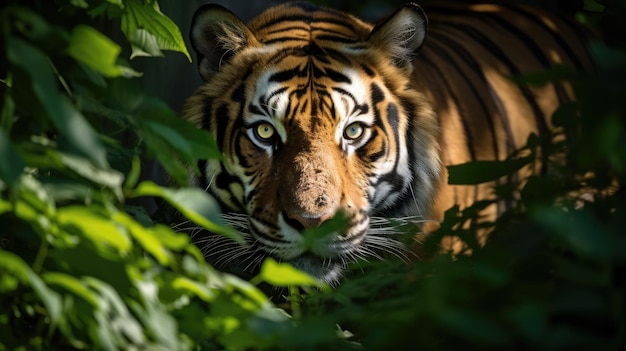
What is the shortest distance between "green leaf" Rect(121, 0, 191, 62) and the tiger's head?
674 millimetres

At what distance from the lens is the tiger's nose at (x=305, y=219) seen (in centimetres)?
276

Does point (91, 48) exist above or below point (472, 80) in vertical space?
below

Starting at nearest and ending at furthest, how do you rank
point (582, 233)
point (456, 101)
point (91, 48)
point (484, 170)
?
point (582, 233), point (91, 48), point (484, 170), point (456, 101)

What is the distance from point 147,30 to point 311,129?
76cm

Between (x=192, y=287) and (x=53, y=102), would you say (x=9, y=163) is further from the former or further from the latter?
(x=192, y=287)

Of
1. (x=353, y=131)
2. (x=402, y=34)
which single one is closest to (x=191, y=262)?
(x=353, y=131)

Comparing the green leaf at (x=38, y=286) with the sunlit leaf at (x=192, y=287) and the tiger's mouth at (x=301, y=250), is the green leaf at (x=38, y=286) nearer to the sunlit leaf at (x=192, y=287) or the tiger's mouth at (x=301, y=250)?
the sunlit leaf at (x=192, y=287)

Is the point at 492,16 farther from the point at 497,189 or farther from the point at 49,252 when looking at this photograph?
the point at 49,252

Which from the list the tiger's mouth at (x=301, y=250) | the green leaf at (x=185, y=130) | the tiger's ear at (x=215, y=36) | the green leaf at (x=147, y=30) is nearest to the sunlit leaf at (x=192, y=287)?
the green leaf at (x=185, y=130)

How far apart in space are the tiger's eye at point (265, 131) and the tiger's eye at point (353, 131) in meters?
0.23

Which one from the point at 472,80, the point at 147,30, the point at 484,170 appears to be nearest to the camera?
the point at 484,170

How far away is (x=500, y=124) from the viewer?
3.97 m

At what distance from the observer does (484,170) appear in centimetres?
201

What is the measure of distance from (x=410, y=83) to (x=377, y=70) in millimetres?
161
